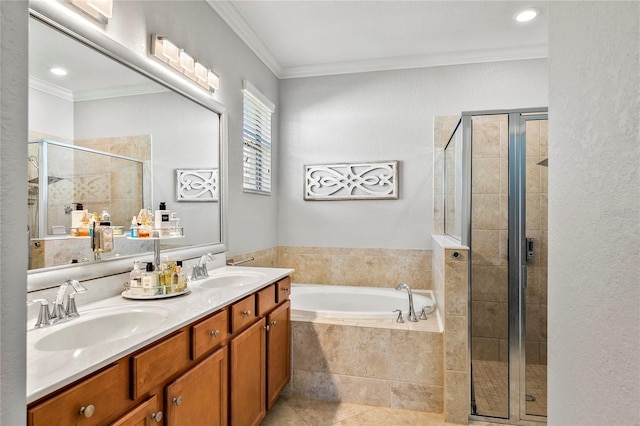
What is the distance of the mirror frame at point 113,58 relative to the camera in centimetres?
131

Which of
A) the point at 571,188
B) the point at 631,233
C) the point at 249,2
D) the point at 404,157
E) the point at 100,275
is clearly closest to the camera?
the point at 631,233

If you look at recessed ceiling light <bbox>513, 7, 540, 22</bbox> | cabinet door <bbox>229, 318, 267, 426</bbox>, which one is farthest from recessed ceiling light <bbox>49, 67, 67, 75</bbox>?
recessed ceiling light <bbox>513, 7, 540, 22</bbox>

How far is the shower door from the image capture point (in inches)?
86.5

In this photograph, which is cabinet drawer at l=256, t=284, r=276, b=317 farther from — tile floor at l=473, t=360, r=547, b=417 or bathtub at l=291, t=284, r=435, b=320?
tile floor at l=473, t=360, r=547, b=417

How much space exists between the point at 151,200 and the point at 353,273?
212cm

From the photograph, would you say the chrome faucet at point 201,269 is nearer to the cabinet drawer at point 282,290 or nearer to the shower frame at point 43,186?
the cabinet drawer at point 282,290

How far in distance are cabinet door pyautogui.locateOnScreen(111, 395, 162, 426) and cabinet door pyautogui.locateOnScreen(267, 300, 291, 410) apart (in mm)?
952

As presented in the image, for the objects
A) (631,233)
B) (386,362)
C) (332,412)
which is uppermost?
(631,233)

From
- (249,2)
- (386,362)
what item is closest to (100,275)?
(386,362)

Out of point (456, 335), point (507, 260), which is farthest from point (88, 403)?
point (507, 260)

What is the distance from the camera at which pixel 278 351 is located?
2248 mm

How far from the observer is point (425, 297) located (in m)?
3.14

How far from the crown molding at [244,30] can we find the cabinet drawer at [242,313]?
1.95 m

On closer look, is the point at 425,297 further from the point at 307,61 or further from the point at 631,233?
the point at 631,233
